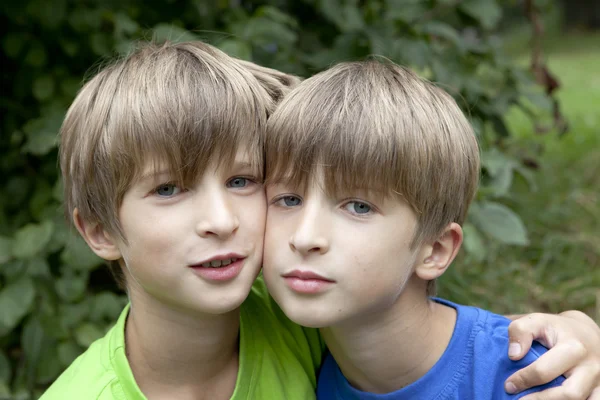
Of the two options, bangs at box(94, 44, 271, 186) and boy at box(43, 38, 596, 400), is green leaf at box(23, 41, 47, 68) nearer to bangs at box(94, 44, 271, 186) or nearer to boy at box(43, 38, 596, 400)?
boy at box(43, 38, 596, 400)

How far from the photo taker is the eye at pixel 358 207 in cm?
157

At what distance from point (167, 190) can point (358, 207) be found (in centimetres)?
40

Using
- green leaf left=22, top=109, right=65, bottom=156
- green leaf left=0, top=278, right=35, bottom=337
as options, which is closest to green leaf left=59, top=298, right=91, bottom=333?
green leaf left=0, top=278, right=35, bottom=337

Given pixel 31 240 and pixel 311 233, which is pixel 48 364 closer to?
pixel 31 240

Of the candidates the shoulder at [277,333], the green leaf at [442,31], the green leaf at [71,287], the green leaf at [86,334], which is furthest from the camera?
the green leaf at [442,31]

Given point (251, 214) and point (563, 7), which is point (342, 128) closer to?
point (251, 214)

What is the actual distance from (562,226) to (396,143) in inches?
94.3

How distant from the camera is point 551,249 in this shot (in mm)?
3432

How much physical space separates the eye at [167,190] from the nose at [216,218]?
0.18 feet

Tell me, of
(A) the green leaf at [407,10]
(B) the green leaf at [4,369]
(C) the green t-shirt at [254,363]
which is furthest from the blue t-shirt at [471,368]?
(A) the green leaf at [407,10]

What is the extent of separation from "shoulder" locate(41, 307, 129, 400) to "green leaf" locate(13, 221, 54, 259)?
0.50 m

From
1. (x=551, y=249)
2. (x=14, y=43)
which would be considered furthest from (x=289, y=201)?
(x=551, y=249)

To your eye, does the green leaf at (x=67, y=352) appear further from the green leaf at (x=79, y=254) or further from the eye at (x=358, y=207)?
the eye at (x=358, y=207)

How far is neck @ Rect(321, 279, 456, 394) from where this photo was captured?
→ 171 cm
